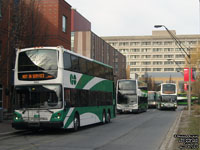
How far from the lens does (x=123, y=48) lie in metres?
156

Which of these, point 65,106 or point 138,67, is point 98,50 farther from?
point 138,67

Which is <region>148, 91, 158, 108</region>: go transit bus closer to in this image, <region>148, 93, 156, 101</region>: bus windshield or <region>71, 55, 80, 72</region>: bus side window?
<region>148, 93, 156, 101</region>: bus windshield

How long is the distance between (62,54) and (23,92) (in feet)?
8.52

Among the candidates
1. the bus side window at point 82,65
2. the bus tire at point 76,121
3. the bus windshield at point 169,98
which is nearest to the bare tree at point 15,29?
the bus side window at point 82,65

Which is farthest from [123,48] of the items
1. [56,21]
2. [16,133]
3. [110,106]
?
[16,133]

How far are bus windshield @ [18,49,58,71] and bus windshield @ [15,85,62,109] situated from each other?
900 millimetres

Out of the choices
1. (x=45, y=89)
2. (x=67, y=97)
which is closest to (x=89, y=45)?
(x=67, y=97)

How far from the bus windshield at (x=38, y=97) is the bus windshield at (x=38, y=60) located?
90cm

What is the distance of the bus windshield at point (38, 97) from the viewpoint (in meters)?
16.9

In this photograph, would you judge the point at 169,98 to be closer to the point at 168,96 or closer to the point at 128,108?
the point at 168,96

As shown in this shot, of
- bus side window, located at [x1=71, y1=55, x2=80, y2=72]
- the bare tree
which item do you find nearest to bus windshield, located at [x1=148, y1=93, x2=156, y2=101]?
the bare tree

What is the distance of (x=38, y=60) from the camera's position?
1730 cm

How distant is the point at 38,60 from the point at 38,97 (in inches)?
Answer: 69.2

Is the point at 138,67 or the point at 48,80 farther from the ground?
the point at 138,67
